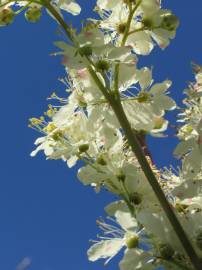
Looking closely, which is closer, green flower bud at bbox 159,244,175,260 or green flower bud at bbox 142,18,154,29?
green flower bud at bbox 159,244,175,260

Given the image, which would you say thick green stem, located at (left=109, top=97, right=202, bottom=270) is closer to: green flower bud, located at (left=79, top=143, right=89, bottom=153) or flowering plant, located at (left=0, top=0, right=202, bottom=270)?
flowering plant, located at (left=0, top=0, right=202, bottom=270)

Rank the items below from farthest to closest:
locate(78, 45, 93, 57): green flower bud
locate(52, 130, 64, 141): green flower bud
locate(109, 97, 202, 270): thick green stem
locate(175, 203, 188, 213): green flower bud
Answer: locate(52, 130, 64, 141): green flower bud → locate(175, 203, 188, 213): green flower bud → locate(78, 45, 93, 57): green flower bud → locate(109, 97, 202, 270): thick green stem

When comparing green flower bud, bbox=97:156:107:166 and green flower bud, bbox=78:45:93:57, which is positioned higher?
green flower bud, bbox=78:45:93:57

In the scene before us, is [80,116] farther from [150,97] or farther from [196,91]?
[196,91]

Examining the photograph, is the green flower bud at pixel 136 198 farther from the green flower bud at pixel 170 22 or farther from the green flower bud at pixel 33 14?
the green flower bud at pixel 33 14

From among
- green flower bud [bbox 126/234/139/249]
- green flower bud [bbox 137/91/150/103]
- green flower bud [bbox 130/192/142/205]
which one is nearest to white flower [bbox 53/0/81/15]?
green flower bud [bbox 137/91/150/103]

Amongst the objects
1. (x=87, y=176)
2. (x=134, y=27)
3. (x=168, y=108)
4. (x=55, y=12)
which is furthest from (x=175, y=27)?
(x=87, y=176)

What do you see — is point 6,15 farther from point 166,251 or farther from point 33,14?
point 166,251
